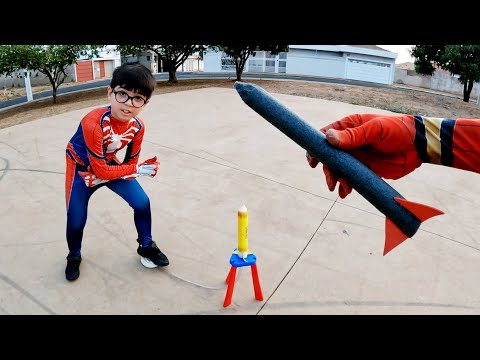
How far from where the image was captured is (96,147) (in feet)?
10.2

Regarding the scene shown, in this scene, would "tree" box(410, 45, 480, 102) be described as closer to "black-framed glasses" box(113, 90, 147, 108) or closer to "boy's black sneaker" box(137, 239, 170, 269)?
"boy's black sneaker" box(137, 239, 170, 269)

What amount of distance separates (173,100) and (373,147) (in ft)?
34.6

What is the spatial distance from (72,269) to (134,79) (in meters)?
1.90

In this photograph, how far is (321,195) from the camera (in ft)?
18.6

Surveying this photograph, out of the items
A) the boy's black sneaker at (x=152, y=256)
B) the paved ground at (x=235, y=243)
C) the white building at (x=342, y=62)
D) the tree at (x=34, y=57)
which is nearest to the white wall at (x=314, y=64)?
the white building at (x=342, y=62)

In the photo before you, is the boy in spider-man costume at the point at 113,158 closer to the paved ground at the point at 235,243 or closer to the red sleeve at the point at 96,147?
the red sleeve at the point at 96,147

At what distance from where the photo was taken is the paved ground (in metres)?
3.41

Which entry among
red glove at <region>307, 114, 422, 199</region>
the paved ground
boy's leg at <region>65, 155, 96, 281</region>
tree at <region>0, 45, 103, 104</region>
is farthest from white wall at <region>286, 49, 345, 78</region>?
red glove at <region>307, 114, 422, 199</region>

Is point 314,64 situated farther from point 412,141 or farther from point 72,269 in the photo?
point 412,141

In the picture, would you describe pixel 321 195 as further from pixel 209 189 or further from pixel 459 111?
pixel 459 111

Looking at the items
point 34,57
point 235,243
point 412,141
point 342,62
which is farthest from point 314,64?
point 412,141

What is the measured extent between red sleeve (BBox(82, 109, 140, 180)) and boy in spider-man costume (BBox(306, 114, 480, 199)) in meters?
1.84

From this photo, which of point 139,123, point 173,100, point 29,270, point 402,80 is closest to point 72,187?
point 139,123

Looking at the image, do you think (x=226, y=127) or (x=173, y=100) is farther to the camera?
(x=173, y=100)
